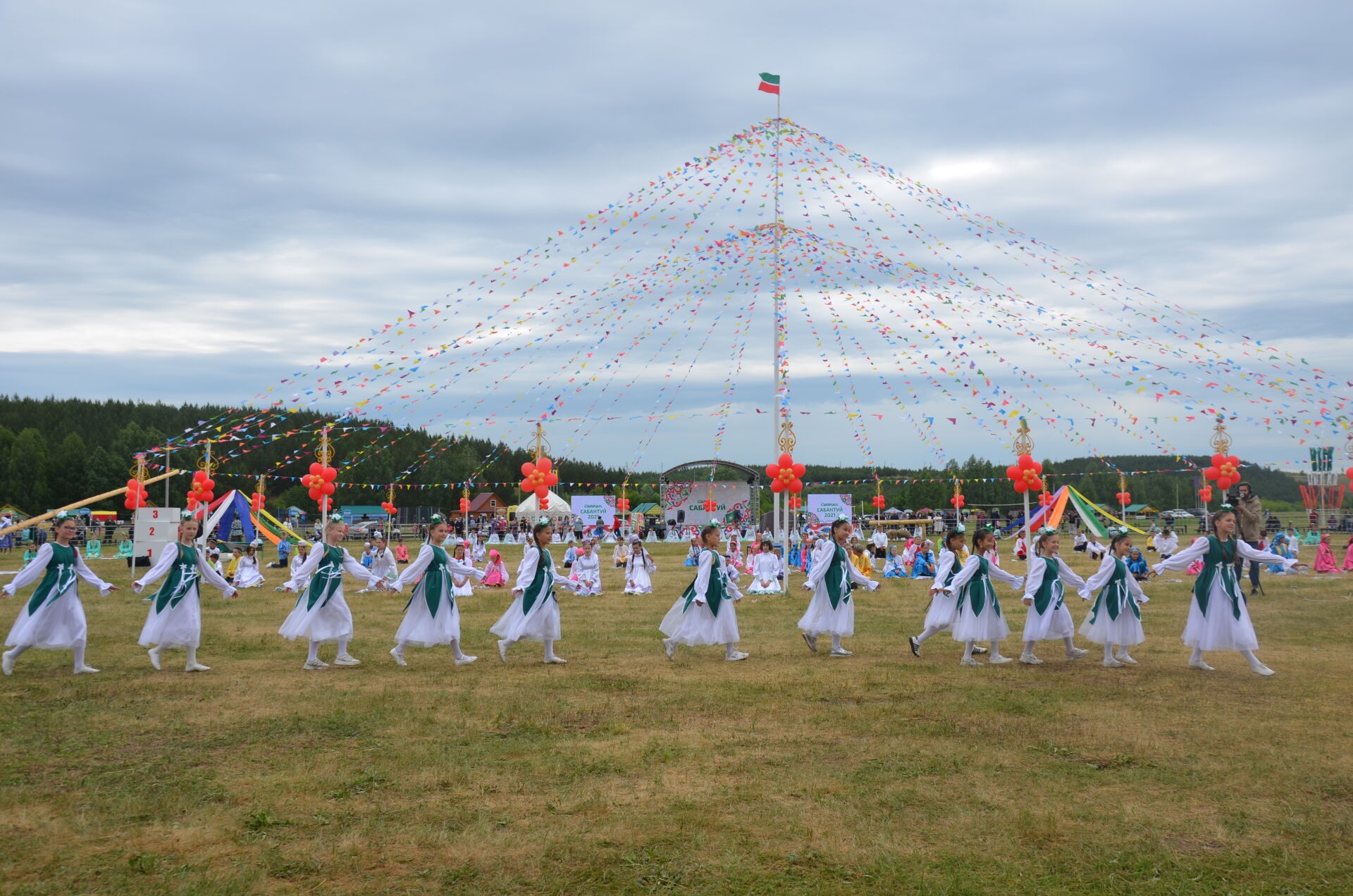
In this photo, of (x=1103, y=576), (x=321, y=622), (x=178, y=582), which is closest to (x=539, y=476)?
(x=321, y=622)

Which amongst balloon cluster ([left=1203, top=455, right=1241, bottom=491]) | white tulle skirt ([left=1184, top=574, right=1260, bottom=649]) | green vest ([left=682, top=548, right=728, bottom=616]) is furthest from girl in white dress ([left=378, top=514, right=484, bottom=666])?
balloon cluster ([left=1203, top=455, right=1241, bottom=491])

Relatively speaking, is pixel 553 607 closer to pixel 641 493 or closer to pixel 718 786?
pixel 718 786

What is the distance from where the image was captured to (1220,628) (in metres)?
11.4

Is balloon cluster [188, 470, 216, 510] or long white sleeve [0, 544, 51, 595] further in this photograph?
balloon cluster [188, 470, 216, 510]

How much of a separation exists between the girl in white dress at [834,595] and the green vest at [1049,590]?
2313 millimetres

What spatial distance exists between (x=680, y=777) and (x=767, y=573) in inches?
681

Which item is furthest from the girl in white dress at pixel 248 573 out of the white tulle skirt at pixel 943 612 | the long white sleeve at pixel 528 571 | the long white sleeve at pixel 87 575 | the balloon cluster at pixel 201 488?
the white tulle skirt at pixel 943 612

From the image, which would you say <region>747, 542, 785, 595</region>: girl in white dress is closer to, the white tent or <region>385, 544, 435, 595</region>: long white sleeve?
<region>385, 544, 435, 595</region>: long white sleeve

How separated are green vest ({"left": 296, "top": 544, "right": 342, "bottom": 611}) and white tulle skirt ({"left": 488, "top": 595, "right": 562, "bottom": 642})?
2.16m

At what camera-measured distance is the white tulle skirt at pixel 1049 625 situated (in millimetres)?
12211

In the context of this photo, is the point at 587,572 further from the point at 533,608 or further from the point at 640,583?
the point at 533,608

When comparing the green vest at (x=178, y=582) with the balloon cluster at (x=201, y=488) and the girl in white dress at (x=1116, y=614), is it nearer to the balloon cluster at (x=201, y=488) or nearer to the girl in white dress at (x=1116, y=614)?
the girl in white dress at (x=1116, y=614)

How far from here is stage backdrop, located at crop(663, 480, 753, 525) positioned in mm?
60688

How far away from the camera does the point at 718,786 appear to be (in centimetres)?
691
